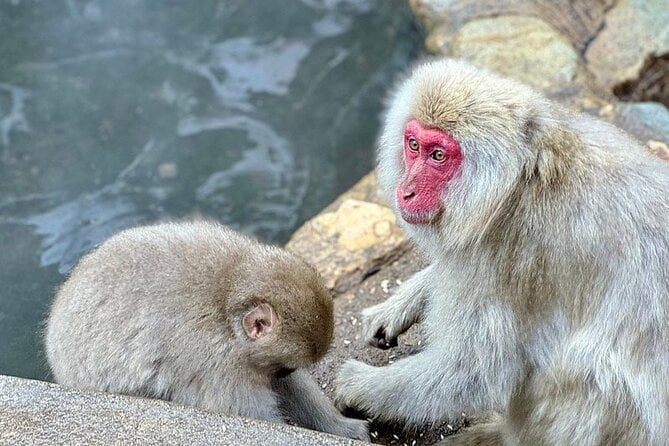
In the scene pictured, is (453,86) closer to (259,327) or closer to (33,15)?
(259,327)

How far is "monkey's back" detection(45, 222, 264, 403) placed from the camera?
3.49 meters

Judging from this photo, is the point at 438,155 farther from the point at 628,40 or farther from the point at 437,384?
the point at 628,40

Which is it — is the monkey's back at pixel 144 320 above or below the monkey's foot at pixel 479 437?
above

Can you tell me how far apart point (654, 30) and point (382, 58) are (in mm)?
2291

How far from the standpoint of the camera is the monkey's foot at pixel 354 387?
12.7ft

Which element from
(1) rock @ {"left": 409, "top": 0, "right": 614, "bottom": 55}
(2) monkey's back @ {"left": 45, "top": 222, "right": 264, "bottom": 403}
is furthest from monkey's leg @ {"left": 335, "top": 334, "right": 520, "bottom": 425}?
(1) rock @ {"left": 409, "top": 0, "right": 614, "bottom": 55}

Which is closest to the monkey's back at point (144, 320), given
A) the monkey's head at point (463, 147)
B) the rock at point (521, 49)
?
the monkey's head at point (463, 147)

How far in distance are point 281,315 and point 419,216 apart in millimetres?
676

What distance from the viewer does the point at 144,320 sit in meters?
3.49

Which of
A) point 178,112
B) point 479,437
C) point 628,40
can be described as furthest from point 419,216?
point 628,40

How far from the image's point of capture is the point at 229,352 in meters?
3.53

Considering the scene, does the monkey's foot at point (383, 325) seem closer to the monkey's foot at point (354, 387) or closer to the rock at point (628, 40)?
the monkey's foot at point (354, 387)

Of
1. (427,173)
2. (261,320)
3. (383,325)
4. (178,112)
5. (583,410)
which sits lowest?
(383,325)

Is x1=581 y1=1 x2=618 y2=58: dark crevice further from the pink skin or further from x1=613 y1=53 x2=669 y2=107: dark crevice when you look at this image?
the pink skin
